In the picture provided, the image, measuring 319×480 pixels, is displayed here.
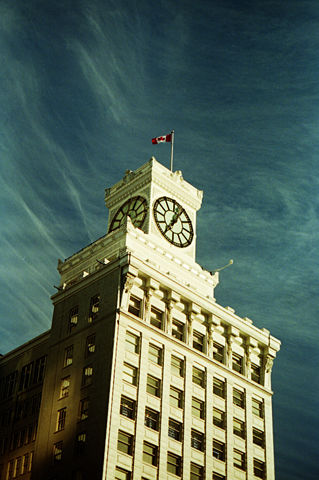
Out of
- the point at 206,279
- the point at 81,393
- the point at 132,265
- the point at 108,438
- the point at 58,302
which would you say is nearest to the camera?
the point at 108,438

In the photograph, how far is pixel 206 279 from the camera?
105 metres

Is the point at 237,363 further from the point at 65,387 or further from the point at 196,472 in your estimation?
the point at 65,387

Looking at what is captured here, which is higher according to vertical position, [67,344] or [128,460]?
[67,344]

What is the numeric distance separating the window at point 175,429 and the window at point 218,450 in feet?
18.8

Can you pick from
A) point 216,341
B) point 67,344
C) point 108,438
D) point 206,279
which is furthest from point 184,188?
point 108,438

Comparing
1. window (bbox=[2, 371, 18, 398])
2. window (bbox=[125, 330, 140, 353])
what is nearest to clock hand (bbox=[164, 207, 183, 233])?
window (bbox=[125, 330, 140, 353])

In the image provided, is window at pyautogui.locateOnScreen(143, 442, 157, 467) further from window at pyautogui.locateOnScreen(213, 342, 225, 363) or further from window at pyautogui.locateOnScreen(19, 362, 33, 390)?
window at pyautogui.locateOnScreen(19, 362, 33, 390)

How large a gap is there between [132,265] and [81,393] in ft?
50.7

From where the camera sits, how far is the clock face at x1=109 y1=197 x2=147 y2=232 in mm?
104562

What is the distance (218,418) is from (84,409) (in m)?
18.1

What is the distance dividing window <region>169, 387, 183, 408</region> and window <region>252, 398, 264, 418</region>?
43.7 ft

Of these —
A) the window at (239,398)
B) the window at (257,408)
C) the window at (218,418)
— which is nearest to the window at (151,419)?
the window at (218,418)

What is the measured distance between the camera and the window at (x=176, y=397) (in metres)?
86.2

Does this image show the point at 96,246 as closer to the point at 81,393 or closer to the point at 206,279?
the point at 206,279
